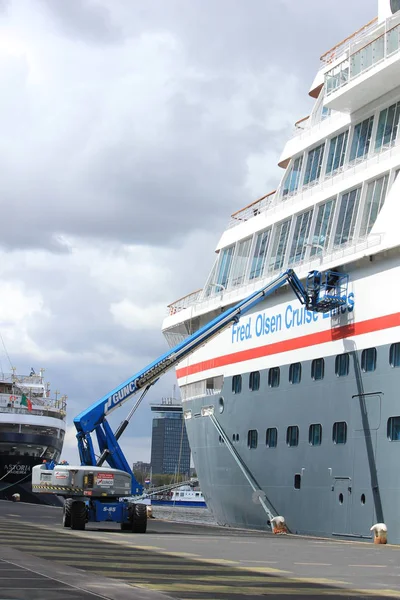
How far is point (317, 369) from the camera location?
107ft

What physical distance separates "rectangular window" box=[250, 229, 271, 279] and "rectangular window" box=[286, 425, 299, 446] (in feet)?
23.7

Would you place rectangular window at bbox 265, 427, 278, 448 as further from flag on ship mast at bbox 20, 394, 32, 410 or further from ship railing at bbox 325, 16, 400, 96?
flag on ship mast at bbox 20, 394, 32, 410

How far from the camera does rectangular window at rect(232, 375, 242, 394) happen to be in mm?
36781

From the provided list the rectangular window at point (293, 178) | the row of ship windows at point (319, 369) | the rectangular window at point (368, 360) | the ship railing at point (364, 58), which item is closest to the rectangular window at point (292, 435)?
→ the row of ship windows at point (319, 369)

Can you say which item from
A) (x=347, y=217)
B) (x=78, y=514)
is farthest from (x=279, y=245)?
(x=78, y=514)

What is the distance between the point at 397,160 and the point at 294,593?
65.9 feet

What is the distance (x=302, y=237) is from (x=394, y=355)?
794 centimetres

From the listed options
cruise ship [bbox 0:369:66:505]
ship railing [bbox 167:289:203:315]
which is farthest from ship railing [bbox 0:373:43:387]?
ship railing [bbox 167:289:203:315]

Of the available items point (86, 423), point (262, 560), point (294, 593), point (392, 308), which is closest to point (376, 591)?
point (294, 593)

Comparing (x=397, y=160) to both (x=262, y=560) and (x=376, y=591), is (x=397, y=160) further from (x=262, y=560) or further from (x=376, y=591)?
(x=376, y=591)

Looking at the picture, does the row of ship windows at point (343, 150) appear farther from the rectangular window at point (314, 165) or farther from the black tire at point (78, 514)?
the black tire at point (78, 514)

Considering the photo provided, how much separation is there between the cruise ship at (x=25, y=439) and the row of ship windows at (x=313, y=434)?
1428 inches

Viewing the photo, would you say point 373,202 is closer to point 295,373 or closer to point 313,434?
point 295,373

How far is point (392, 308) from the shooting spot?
96.1 feet
